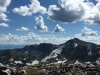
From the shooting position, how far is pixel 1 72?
191375mm

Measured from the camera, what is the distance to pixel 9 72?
19350 cm

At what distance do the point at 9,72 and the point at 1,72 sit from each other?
8.19 meters
